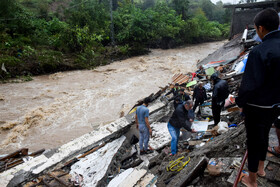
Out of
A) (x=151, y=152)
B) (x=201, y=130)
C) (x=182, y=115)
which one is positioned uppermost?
(x=182, y=115)

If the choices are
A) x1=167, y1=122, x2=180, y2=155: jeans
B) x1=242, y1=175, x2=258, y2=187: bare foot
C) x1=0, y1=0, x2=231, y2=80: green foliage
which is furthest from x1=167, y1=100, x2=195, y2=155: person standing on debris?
x1=0, y1=0, x2=231, y2=80: green foliage

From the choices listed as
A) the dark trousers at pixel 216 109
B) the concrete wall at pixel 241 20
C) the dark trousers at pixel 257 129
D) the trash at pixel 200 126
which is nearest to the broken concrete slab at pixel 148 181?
the dark trousers at pixel 257 129

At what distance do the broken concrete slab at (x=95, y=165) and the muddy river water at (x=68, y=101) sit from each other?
313cm

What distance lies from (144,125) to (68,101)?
6.94m

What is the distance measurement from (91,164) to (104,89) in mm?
8265

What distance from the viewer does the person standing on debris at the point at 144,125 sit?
4842 millimetres

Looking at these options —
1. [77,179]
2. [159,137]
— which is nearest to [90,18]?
[159,137]

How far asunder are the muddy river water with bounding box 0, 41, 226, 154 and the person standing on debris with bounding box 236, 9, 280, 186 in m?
6.58

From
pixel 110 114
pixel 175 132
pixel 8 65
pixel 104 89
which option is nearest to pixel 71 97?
pixel 104 89

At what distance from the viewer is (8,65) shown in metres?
13.3

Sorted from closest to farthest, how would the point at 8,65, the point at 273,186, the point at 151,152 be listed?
the point at 273,186, the point at 151,152, the point at 8,65

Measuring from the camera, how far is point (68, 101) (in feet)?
34.8

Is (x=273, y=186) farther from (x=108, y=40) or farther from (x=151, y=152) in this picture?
(x=108, y=40)

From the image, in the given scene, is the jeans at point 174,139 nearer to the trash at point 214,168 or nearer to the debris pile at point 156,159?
the debris pile at point 156,159
